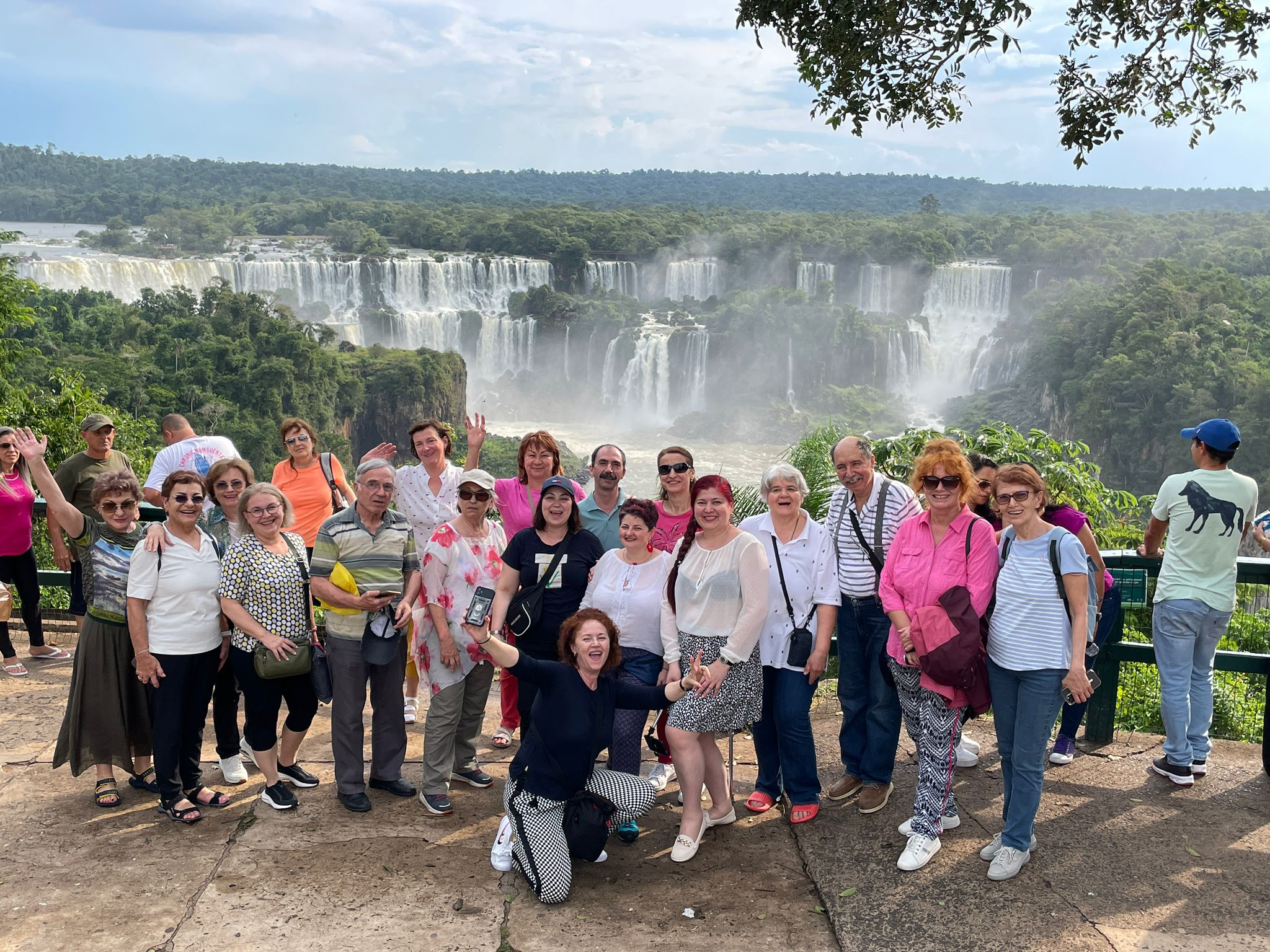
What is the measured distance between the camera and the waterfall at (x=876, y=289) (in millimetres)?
73250

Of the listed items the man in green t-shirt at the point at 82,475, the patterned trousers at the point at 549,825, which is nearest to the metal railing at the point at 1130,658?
the patterned trousers at the point at 549,825

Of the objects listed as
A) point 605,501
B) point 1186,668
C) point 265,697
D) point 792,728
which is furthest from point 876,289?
point 265,697

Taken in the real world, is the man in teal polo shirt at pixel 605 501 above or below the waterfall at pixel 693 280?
below

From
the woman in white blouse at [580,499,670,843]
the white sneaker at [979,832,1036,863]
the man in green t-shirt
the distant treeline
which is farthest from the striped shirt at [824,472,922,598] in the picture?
the distant treeline

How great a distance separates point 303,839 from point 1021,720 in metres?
2.48

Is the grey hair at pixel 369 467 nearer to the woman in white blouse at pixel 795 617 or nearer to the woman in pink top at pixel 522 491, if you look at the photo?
A: the woman in pink top at pixel 522 491

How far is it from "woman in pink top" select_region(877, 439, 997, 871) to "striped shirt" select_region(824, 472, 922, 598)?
0.18 m

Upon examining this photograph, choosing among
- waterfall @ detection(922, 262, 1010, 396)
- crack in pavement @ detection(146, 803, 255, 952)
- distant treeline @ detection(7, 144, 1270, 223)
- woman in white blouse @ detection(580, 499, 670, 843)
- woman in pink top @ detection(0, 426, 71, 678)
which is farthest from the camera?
distant treeline @ detection(7, 144, 1270, 223)

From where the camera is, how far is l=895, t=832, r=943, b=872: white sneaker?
3463mm

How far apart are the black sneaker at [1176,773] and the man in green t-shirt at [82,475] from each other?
4.75 metres

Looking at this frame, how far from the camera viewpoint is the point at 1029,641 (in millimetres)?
3383

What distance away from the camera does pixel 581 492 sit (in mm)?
4348

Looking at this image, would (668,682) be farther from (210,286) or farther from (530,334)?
(530,334)

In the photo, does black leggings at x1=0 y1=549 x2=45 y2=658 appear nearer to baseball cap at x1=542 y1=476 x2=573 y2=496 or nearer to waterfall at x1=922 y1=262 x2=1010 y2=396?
baseball cap at x1=542 y1=476 x2=573 y2=496
